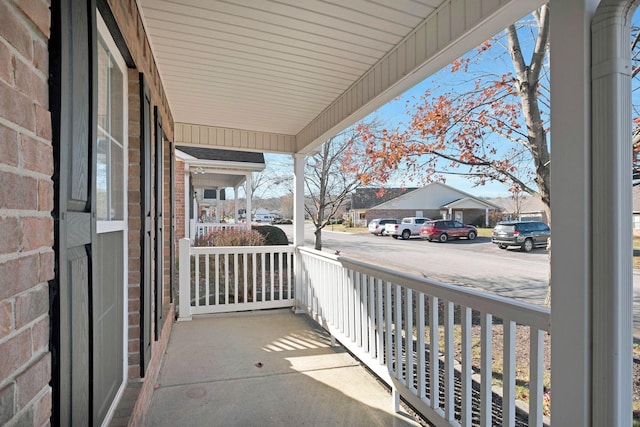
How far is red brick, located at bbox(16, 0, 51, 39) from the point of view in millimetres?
763

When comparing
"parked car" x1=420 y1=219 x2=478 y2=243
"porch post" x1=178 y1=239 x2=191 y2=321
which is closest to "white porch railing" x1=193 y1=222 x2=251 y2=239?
"porch post" x1=178 y1=239 x2=191 y2=321

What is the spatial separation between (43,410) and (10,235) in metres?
0.44

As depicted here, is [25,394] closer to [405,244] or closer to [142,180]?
[142,180]

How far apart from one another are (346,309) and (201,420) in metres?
1.50

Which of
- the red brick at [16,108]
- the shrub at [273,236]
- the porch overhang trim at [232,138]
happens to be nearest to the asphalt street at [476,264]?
the porch overhang trim at [232,138]

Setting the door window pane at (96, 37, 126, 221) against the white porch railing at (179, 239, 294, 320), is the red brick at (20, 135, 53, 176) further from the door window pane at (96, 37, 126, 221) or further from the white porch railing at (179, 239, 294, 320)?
the white porch railing at (179, 239, 294, 320)

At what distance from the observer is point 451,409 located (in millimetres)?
1964

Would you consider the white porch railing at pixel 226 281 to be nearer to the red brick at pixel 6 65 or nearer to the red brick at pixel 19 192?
the red brick at pixel 19 192

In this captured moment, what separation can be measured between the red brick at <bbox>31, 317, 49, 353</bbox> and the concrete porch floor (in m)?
1.80

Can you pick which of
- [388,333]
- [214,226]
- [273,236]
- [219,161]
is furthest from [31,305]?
[214,226]

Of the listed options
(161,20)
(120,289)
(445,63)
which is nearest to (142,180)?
(120,289)

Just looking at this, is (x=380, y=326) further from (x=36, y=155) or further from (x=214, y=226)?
(x=214, y=226)

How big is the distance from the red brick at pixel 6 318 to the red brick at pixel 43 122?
39 centimetres

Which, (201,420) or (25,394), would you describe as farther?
(201,420)
